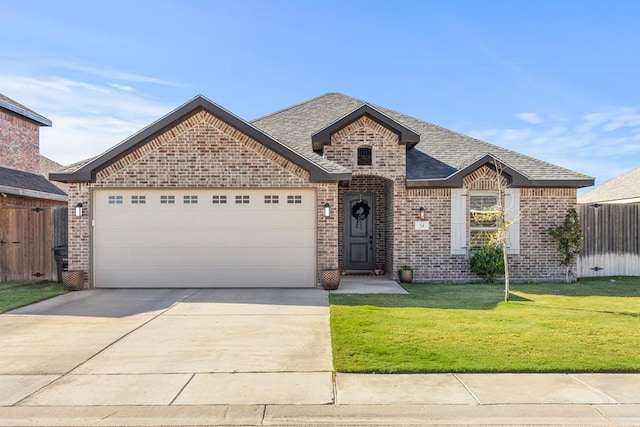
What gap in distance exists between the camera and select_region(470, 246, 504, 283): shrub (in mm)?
12805

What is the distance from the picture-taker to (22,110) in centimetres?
1859

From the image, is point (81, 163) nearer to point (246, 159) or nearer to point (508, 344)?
point (246, 159)

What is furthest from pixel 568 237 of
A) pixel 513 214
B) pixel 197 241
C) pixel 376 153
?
pixel 197 241

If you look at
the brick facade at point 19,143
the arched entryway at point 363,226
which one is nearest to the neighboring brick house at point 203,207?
the arched entryway at point 363,226

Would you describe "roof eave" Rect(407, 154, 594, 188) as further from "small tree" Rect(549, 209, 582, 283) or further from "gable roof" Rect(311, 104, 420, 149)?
"gable roof" Rect(311, 104, 420, 149)

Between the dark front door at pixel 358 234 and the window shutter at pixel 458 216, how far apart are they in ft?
9.62

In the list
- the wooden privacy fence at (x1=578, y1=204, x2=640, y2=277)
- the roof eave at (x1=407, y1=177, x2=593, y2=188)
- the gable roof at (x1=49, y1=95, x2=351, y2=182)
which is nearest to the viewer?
the gable roof at (x1=49, y1=95, x2=351, y2=182)

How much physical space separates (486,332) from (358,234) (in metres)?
8.49

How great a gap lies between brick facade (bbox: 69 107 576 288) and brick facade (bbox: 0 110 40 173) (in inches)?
326

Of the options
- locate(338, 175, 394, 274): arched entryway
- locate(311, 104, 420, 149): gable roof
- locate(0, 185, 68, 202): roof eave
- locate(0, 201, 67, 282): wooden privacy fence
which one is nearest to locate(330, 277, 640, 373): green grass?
locate(338, 175, 394, 274): arched entryway

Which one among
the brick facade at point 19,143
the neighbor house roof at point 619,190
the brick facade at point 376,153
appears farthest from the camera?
the neighbor house roof at point 619,190

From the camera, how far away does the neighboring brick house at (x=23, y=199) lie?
13648 millimetres

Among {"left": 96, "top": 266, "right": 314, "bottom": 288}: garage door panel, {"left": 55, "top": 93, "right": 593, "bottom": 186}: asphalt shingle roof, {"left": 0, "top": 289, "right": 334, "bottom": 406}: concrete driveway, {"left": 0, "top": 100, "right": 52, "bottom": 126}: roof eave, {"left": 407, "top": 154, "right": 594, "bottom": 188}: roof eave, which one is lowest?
{"left": 0, "top": 289, "right": 334, "bottom": 406}: concrete driveway

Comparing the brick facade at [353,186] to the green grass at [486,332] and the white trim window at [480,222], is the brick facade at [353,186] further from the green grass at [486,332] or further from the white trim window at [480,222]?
the green grass at [486,332]
